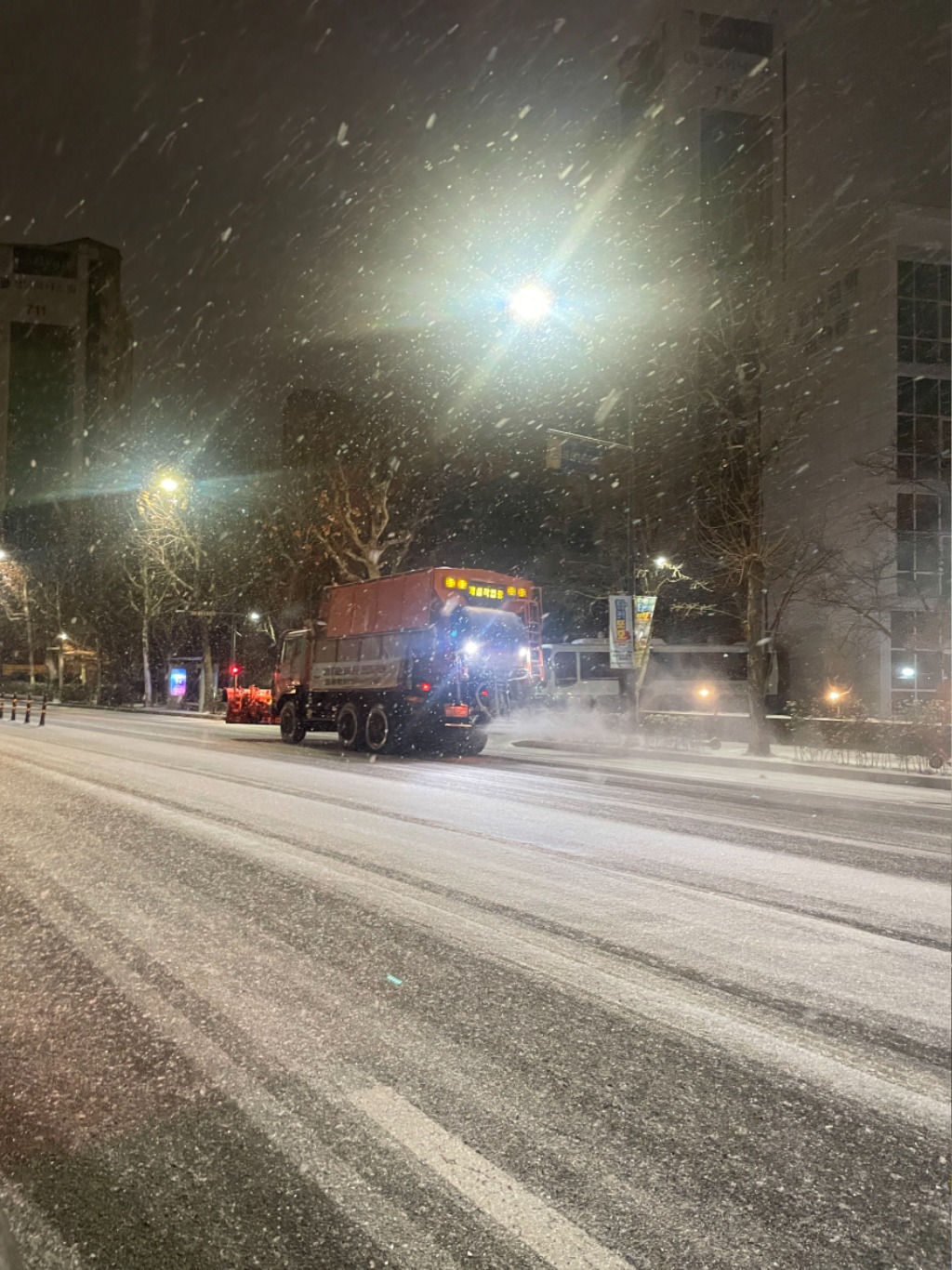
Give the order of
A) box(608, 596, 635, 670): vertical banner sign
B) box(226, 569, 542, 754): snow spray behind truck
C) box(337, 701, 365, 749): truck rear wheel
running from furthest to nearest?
1. box(337, 701, 365, 749): truck rear wheel
2. box(608, 596, 635, 670): vertical banner sign
3. box(226, 569, 542, 754): snow spray behind truck

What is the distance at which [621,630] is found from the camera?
67.6 feet

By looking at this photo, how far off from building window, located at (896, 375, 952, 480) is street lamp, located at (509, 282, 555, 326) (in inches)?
886

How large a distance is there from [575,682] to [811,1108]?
29735 mm

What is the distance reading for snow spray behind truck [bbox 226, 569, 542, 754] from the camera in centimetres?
1936

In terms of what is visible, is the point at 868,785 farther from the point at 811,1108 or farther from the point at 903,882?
the point at 811,1108

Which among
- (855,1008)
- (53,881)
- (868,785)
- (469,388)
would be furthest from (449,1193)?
(469,388)

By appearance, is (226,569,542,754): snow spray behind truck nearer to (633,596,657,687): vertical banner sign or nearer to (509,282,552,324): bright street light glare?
(633,596,657,687): vertical banner sign

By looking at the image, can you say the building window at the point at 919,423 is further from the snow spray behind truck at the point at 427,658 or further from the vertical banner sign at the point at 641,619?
the snow spray behind truck at the point at 427,658

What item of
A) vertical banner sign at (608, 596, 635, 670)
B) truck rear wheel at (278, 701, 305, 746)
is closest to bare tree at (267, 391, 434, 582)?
truck rear wheel at (278, 701, 305, 746)

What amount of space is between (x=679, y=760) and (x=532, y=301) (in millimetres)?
10915

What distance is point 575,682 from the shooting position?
108ft

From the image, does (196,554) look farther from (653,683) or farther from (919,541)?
(919,541)

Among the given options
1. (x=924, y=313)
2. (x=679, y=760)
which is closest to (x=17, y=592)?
(x=679, y=760)

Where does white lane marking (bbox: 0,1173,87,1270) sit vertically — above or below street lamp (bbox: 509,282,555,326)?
below
